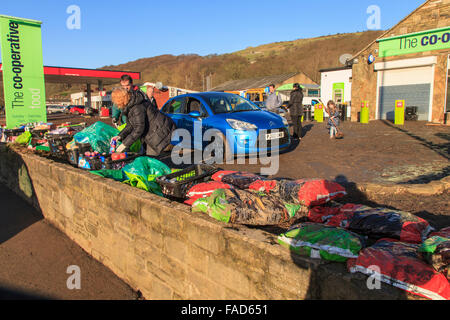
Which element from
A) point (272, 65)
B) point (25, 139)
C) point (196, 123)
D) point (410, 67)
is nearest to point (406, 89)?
point (410, 67)

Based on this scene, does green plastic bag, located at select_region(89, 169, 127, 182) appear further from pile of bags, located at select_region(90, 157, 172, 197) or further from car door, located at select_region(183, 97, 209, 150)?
car door, located at select_region(183, 97, 209, 150)

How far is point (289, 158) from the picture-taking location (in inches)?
323

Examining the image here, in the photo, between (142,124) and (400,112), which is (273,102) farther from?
(400,112)

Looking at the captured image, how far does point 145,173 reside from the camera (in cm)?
500

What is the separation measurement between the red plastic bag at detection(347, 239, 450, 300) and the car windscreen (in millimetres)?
6137

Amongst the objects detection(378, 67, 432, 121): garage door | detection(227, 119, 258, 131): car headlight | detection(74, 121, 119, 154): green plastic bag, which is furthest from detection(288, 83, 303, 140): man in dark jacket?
detection(378, 67, 432, 121): garage door

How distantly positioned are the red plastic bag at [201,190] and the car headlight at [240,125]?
3.38 metres

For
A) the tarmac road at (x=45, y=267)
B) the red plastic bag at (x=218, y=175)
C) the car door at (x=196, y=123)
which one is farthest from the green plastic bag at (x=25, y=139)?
the red plastic bag at (x=218, y=175)

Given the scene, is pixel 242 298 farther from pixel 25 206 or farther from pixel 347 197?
pixel 25 206

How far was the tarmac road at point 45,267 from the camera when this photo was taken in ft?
14.4

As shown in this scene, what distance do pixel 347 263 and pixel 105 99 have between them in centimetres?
5568

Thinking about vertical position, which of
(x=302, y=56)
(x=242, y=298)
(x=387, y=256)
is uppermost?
(x=302, y=56)

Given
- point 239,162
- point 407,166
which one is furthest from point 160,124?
point 407,166

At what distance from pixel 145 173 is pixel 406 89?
692 inches
